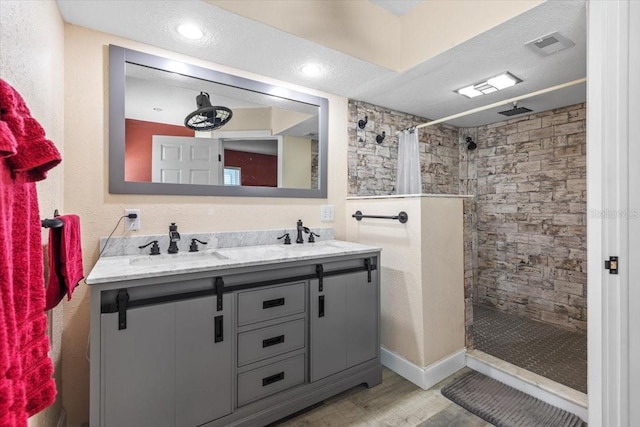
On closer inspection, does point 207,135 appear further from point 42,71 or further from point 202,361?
point 202,361

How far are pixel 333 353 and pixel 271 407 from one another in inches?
18.2

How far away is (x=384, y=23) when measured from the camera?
2.18 metres

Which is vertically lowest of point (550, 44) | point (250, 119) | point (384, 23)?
point (250, 119)

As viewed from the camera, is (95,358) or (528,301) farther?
(528,301)

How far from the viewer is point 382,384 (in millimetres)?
2164

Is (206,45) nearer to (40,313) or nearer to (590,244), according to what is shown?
(40,313)

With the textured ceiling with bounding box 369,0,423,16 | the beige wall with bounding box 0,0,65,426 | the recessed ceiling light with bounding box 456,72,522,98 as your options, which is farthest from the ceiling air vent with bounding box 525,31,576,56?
the beige wall with bounding box 0,0,65,426

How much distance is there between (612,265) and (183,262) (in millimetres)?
2004

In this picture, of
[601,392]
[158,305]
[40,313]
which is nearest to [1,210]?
[40,313]

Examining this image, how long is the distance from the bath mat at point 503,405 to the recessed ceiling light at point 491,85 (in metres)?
2.25

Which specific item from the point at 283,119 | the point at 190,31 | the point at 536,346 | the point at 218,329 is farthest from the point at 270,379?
the point at 536,346

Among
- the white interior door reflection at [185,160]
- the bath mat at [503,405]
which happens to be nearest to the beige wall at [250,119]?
the white interior door reflection at [185,160]

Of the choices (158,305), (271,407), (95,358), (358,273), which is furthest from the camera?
(358,273)

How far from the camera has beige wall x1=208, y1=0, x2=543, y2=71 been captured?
5.49 feet
